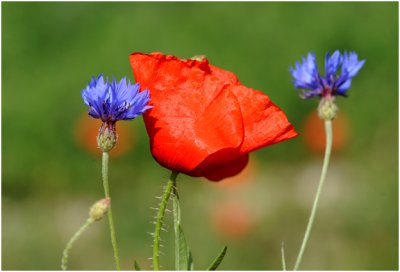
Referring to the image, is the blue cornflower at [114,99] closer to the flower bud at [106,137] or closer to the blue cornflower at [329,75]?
the flower bud at [106,137]

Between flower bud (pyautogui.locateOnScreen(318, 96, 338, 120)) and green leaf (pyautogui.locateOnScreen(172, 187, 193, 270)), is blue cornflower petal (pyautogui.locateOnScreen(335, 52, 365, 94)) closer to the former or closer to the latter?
flower bud (pyautogui.locateOnScreen(318, 96, 338, 120))

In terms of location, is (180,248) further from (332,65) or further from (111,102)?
(332,65)

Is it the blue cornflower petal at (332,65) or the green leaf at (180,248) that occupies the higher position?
the blue cornflower petal at (332,65)

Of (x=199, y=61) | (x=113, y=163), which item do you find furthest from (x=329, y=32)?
(x=199, y=61)

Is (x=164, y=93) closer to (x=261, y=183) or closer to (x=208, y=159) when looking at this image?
(x=208, y=159)

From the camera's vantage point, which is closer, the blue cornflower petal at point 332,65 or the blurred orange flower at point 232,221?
the blue cornflower petal at point 332,65

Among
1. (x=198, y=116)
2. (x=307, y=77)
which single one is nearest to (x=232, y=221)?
(x=307, y=77)

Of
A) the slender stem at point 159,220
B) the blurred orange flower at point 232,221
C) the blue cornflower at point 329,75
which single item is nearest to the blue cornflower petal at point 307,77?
the blue cornflower at point 329,75
